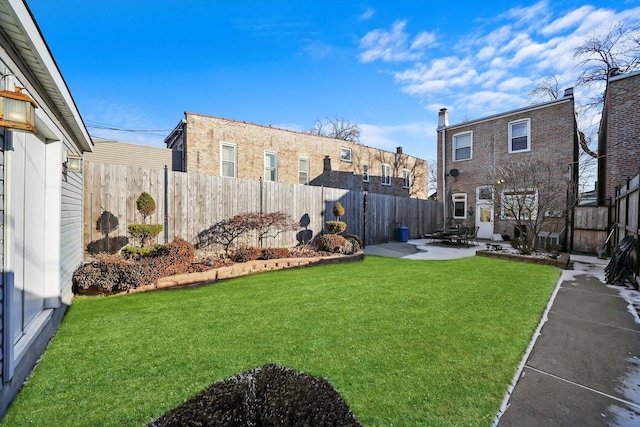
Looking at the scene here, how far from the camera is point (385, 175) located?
798 inches

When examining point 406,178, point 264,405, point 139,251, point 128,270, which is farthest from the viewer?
point 406,178

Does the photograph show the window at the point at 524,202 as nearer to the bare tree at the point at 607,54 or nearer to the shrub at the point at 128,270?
the shrub at the point at 128,270

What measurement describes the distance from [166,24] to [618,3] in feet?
45.3

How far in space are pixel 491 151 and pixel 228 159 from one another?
1347 centimetres

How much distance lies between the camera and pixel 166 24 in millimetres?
9453

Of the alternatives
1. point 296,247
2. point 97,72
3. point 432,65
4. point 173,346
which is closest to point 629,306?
point 173,346

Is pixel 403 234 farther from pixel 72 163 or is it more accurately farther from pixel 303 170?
pixel 72 163

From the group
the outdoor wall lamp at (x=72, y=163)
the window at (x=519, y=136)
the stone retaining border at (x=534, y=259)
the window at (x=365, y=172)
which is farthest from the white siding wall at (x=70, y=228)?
the window at (x=519, y=136)

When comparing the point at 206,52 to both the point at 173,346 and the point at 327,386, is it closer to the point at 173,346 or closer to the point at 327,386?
the point at 173,346

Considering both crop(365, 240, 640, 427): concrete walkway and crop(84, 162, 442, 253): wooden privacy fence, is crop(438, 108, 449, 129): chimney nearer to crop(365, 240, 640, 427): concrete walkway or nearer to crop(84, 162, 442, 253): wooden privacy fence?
crop(84, 162, 442, 253): wooden privacy fence

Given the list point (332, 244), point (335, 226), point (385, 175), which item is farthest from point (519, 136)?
point (332, 244)

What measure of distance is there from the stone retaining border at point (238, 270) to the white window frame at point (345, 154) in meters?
10.0

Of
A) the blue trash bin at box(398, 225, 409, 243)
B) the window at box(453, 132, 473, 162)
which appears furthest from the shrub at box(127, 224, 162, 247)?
the window at box(453, 132, 473, 162)

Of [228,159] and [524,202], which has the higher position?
[228,159]
